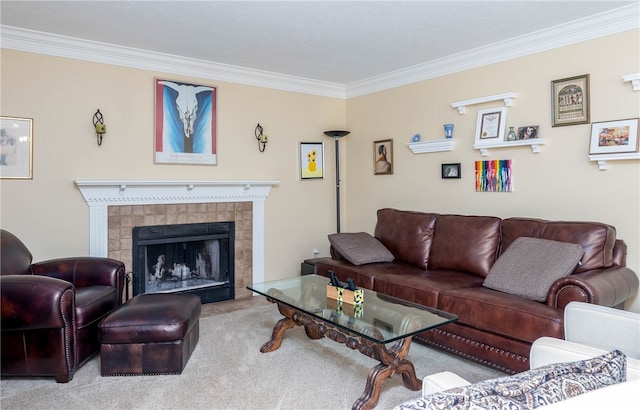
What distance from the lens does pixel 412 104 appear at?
455cm

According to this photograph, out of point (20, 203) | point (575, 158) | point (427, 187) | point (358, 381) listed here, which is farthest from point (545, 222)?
point (20, 203)

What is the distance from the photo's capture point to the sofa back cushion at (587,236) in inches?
111

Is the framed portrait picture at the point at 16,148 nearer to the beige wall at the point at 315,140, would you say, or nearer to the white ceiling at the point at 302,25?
the beige wall at the point at 315,140

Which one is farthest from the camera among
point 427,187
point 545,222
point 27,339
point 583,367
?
point 427,187

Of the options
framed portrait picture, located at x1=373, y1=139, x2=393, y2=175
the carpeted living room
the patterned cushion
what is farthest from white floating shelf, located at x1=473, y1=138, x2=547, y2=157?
the patterned cushion

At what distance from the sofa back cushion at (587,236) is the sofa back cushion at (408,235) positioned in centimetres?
89

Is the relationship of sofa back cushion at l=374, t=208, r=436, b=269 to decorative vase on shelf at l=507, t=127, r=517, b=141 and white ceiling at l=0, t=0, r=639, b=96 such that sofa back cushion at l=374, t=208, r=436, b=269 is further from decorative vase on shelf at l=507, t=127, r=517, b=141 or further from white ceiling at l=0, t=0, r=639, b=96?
white ceiling at l=0, t=0, r=639, b=96

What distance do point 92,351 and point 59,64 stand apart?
2417 millimetres

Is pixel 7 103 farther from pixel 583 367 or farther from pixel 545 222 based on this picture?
pixel 545 222

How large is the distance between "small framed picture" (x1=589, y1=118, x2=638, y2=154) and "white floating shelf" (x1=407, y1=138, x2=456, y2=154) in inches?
48.4

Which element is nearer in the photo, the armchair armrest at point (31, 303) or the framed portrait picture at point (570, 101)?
the armchair armrest at point (31, 303)

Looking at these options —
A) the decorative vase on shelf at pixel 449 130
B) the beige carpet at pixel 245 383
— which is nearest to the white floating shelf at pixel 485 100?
the decorative vase on shelf at pixel 449 130

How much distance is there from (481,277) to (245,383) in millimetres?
1955

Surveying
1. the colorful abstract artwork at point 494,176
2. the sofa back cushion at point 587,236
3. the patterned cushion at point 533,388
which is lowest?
the patterned cushion at point 533,388
